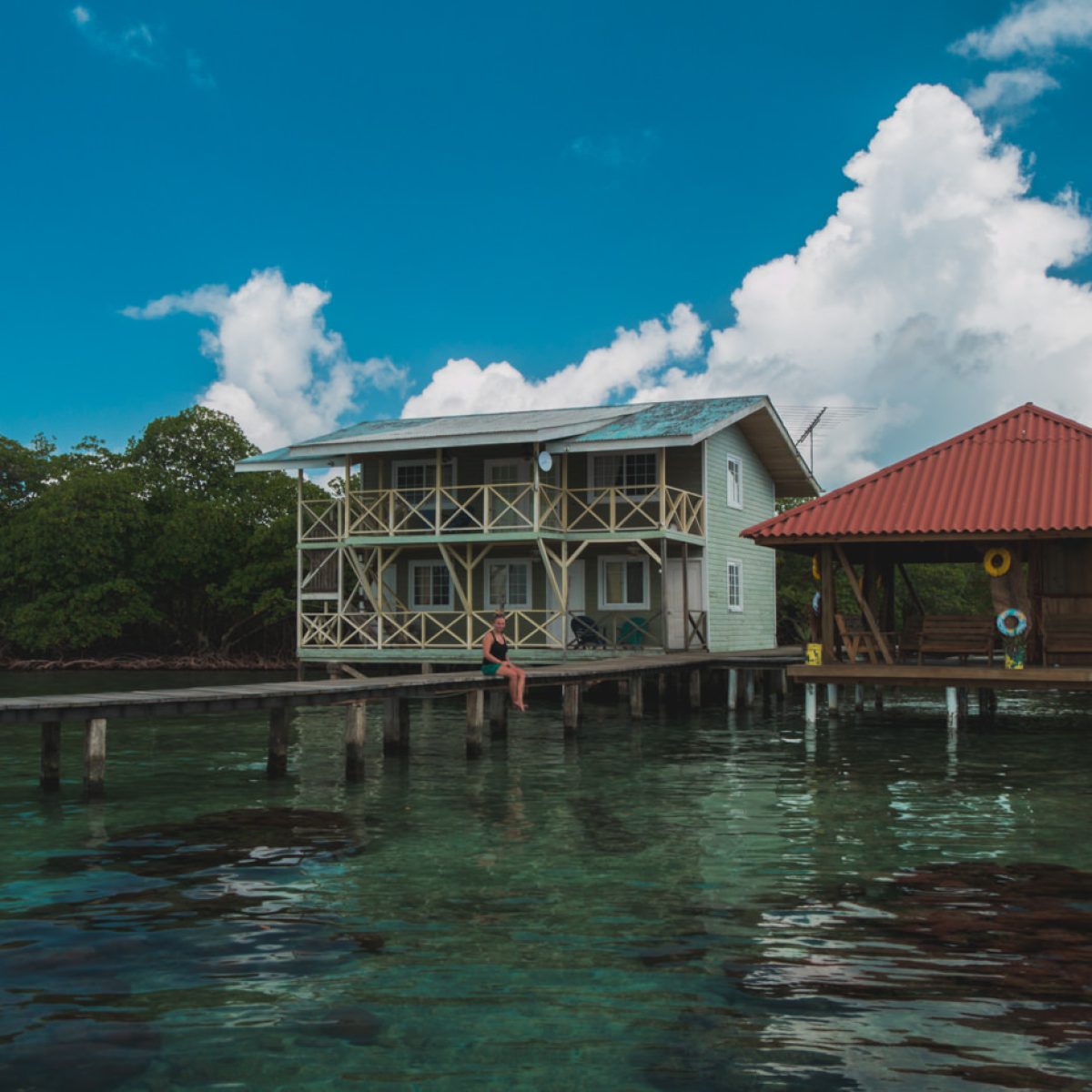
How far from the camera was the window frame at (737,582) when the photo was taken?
3073 centimetres

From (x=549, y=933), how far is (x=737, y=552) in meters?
24.3

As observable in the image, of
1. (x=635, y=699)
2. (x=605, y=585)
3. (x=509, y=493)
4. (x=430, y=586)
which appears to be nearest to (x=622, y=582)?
(x=605, y=585)

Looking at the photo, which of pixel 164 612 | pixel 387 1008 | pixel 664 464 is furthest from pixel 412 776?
pixel 164 612

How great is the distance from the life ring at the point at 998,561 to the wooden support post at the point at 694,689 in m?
7.82

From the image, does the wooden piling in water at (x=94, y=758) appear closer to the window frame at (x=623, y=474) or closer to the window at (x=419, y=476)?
the window frame at (x=623, y=474)

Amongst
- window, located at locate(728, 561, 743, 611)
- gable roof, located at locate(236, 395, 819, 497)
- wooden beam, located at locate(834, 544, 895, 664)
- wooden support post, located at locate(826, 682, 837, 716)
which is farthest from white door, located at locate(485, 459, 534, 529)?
wooden beam, located at locate(834, 544, 895, 664)

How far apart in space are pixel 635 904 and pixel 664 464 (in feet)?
64.4

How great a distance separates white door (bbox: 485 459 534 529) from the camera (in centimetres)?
2744

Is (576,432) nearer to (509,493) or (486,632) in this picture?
(509,493)

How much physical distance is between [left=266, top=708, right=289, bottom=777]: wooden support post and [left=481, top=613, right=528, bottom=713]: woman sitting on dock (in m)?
3.69

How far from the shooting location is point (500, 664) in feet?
61.2

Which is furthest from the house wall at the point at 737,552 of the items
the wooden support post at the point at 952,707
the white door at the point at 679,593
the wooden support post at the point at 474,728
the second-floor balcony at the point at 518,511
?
the wooden support post at the point at 474,728

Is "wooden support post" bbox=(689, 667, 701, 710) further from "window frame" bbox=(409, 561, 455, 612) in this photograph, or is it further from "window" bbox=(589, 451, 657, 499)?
"window frame" bbox=(409, 561, 455, 612)

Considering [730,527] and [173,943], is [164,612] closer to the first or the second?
[730,527]
